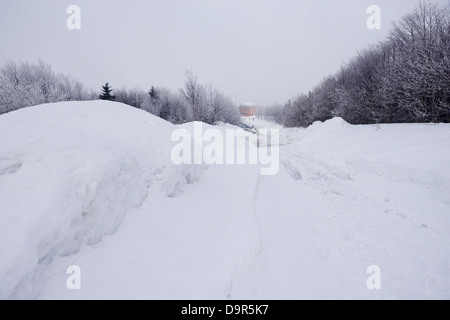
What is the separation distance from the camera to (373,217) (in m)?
5.61

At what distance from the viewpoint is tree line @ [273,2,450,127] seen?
503 inches

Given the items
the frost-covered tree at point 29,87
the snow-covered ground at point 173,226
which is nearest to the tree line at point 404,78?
the snow-covered ground at point 173,226

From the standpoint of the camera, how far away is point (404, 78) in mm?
14656

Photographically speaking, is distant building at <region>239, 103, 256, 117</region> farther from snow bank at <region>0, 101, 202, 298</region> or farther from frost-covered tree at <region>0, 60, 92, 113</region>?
snow bank at <region>0, 101, 202, 298</region>

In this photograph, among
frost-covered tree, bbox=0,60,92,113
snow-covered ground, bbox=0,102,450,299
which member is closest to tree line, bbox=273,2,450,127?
snow-covered ground, bbox=0,102,450,299

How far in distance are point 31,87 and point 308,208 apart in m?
29.8

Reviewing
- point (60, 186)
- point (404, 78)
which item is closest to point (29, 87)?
point (60, 186)

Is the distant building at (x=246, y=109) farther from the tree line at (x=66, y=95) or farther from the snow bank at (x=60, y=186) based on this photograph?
the snow bank at (x=60, y=186)

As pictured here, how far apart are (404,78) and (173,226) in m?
19.0

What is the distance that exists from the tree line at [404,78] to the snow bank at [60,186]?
16.8 m

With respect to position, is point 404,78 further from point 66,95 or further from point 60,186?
point 66,95

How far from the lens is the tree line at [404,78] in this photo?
12.8 metres
